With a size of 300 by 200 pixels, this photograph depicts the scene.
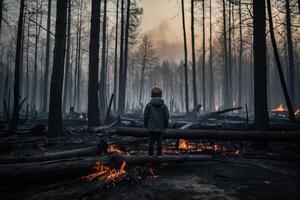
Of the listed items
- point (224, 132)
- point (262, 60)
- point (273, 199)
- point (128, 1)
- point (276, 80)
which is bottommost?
point (273, 199)

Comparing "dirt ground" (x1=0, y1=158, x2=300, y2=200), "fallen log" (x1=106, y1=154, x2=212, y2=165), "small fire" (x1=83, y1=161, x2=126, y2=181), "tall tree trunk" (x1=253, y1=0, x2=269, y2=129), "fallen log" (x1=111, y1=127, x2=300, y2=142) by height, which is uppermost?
"tall tree trunk" (x1=253, y1=0, x2=269, y2=129)

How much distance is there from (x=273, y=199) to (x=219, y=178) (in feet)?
4.63

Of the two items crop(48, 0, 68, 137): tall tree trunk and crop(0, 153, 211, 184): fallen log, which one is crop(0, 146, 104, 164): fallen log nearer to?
crop(0, 153, 211, 184): fallen log

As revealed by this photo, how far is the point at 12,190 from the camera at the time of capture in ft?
15.2

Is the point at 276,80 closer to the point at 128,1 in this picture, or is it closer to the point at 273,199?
the point at 128,1

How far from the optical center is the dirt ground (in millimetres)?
4355

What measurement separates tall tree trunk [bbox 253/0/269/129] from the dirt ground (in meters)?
3.03

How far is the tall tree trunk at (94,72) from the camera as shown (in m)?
13.3

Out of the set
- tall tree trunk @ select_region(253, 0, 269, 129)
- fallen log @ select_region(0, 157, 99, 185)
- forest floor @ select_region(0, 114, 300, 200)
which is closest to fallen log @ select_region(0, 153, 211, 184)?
fallen log @ select_region(0, 157, 99, 185)

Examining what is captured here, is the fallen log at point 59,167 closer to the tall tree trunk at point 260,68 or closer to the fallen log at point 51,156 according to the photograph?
the fallen log at point 51,156

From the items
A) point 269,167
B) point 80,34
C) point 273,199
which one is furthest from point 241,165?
point 80,34

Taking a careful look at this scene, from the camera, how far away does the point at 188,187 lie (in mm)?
4844

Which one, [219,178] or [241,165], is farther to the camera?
[241,165]

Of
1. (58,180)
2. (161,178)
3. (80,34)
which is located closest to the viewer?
(58,180)
